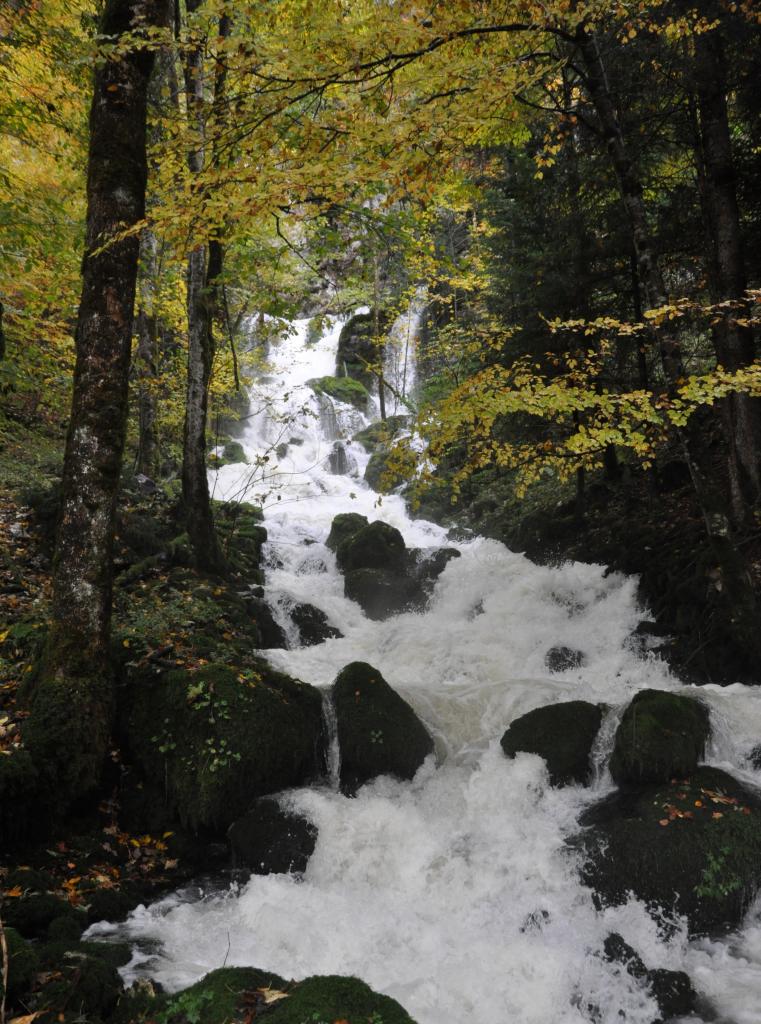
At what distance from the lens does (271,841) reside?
5512 millimetres

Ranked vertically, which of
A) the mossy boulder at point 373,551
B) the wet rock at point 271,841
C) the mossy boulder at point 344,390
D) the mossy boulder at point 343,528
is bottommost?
the wet rock at point 271,841

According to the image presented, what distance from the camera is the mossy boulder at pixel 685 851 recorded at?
4762mm

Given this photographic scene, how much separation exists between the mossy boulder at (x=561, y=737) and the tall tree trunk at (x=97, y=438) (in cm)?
437

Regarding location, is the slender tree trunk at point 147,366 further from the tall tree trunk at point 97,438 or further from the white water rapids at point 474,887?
the white water rapids at point 474,887

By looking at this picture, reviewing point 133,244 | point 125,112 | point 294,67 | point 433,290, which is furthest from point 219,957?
point 433,290

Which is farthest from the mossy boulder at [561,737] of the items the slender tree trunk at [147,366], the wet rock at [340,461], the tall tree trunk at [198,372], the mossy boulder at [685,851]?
the wet rock at [340,461]

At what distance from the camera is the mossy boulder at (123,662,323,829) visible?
5.59m

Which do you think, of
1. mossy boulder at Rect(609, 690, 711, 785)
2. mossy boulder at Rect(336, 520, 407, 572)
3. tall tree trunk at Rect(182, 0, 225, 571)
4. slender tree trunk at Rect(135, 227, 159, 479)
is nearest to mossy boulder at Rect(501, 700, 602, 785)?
mossy boulder at Rect(609, 690, 711, 785)

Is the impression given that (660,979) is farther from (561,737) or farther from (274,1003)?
(274,1003)

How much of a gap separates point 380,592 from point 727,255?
862 cm

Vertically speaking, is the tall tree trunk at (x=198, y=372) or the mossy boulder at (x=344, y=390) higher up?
the mossy boulder at (x=344, y=390)

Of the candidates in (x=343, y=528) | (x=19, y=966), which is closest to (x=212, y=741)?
(x=19, y=966)

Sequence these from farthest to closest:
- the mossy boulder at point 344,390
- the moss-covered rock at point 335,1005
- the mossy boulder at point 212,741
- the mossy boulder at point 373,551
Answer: the mossy boulder at point 344,390
the mossy boulder at point 373,551
the mossy boulder at point 212,741
the moss-covered rock at point 335,1005

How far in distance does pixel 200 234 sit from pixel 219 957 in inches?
213
